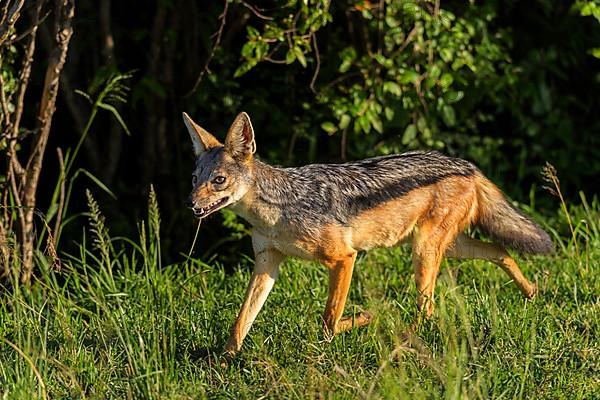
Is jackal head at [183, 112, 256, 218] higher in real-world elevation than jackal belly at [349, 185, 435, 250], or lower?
higher

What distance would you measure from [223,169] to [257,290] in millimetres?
753

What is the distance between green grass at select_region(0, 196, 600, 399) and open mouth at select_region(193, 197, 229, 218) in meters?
0.46

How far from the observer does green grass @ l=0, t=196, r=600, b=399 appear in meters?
5.13

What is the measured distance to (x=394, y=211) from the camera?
6.59 meters

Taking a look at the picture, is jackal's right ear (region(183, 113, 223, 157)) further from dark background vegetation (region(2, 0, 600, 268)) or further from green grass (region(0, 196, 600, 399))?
dark background vegetation (region(2, 0, 600, 268))

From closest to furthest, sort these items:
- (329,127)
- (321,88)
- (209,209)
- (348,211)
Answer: (209,209), (348,211), (329,127), (321,88)

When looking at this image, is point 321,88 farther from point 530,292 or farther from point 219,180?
point 219,180

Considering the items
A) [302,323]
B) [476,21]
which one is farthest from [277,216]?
[476,21]

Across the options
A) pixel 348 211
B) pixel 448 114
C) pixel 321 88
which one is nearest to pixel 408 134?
pixel 448 114

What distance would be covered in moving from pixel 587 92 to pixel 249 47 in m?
4.27

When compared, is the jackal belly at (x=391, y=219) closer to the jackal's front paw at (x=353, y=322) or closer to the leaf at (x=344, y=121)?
the jackal's front paw at (x=353, y=322)

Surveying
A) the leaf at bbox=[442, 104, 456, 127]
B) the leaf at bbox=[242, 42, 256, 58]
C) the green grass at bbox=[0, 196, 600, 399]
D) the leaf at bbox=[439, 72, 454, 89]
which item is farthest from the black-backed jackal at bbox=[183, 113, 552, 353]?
the leaf at bbox=[442, 104, 456, 127]

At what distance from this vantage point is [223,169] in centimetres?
607

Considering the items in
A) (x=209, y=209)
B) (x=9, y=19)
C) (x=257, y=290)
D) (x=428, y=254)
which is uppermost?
(x=9, y=19)
